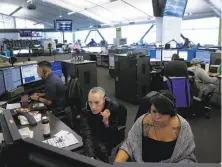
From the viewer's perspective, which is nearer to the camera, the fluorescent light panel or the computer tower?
the computer tower

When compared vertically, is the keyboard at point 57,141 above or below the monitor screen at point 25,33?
below

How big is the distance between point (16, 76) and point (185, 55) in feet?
14.5

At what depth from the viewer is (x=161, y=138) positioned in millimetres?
1476

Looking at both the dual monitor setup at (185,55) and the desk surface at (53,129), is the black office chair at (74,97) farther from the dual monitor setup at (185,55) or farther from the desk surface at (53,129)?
the dual monitor setup at (185,55)

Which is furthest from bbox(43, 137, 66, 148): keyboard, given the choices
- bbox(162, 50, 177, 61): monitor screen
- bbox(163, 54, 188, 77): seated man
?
bbox(162, 50, 177, 61): monitor screen

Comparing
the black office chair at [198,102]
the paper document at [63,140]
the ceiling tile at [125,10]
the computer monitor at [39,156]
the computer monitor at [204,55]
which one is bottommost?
the black office chair at [198,102]

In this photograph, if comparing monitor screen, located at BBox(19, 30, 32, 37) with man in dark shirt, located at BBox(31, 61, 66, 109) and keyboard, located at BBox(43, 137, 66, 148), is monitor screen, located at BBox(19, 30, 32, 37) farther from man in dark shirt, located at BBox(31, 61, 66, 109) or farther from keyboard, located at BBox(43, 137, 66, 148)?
keyboard, located at BBox(43, 137, 66, 148)

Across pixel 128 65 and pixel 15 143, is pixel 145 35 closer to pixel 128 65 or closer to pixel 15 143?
pixel 128 65

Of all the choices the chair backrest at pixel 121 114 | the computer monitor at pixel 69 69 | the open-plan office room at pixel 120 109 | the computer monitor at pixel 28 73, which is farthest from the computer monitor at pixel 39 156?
the computer monitor at pixel 69 69

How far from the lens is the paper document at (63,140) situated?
1.73m

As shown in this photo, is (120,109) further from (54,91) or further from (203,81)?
(203,81)

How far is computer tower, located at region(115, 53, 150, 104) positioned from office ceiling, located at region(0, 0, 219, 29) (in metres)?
5.82

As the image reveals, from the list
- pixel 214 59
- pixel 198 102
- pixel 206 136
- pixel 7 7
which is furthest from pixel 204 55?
pixel 7 7

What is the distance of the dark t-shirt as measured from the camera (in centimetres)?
301
